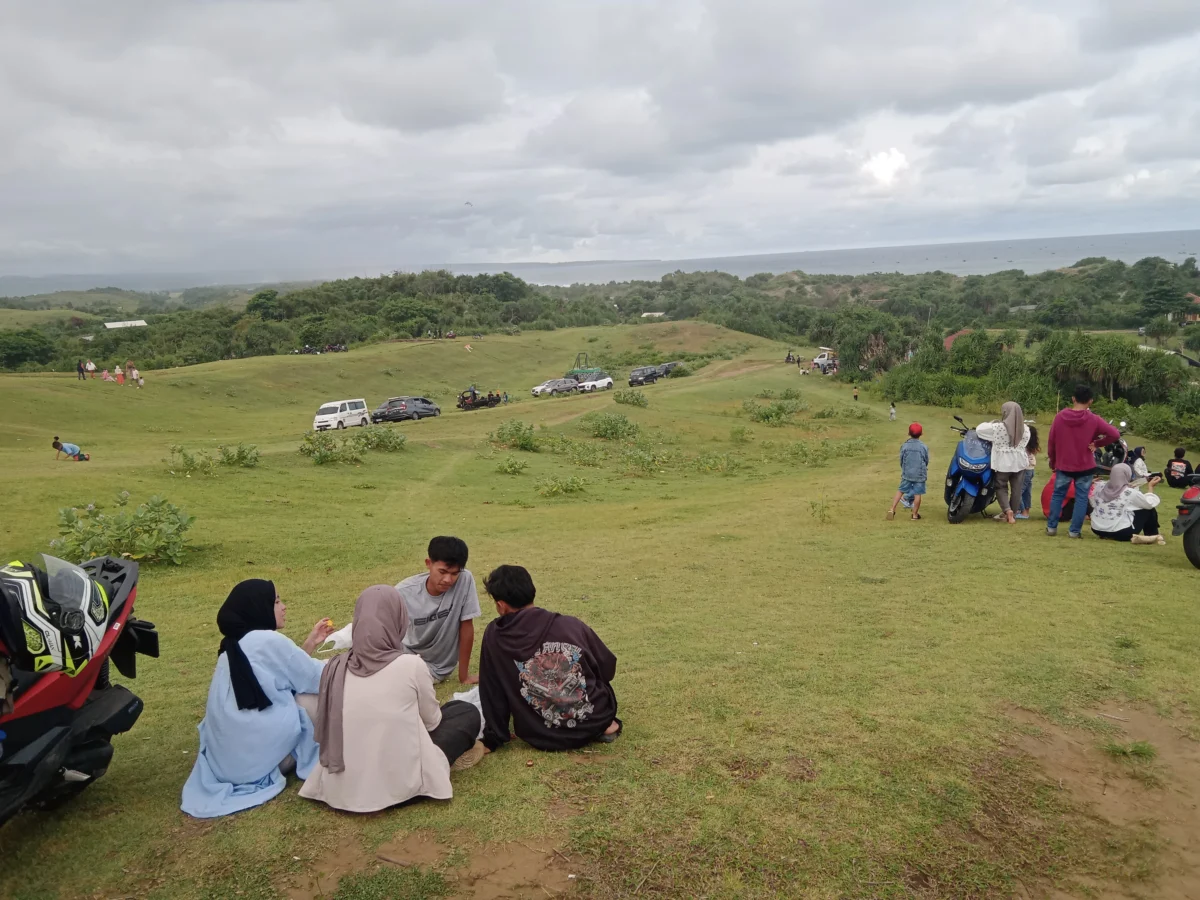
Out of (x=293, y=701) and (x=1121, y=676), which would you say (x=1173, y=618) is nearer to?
(x=1121, y=676)

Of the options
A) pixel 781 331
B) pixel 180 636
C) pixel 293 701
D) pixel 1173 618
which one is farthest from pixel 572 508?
pixel 781 331

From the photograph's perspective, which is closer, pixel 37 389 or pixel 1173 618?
pixel 1173 618

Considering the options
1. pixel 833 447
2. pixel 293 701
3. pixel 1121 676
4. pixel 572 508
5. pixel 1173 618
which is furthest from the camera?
pixel 833 447

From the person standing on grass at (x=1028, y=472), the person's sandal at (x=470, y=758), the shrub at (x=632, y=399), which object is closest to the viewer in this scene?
the person's sandal at (x=470, y=758)

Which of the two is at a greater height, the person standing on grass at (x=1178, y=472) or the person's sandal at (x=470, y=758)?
the person standing on grass at (x=1178, y=472)

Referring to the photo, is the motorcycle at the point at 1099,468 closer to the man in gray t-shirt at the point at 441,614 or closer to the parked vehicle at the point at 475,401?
the man in gray t-shirt at the point at 441,614

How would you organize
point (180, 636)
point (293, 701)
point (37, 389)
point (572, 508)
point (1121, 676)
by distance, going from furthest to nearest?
point (37, 389), point (572, 508), point (180, 636), point (1121, 676), point (293, 701)

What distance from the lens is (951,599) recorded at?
8.27 m

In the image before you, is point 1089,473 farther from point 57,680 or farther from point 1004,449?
point 57,680

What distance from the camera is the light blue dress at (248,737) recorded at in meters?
4.47

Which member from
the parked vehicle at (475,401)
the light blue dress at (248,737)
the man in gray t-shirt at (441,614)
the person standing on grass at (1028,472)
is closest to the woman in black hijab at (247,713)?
the light blue dress at (248,737)

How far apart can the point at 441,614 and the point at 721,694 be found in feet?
6.60

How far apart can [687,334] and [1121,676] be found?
6745 centimetres

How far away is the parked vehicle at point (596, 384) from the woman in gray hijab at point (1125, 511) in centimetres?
3679
